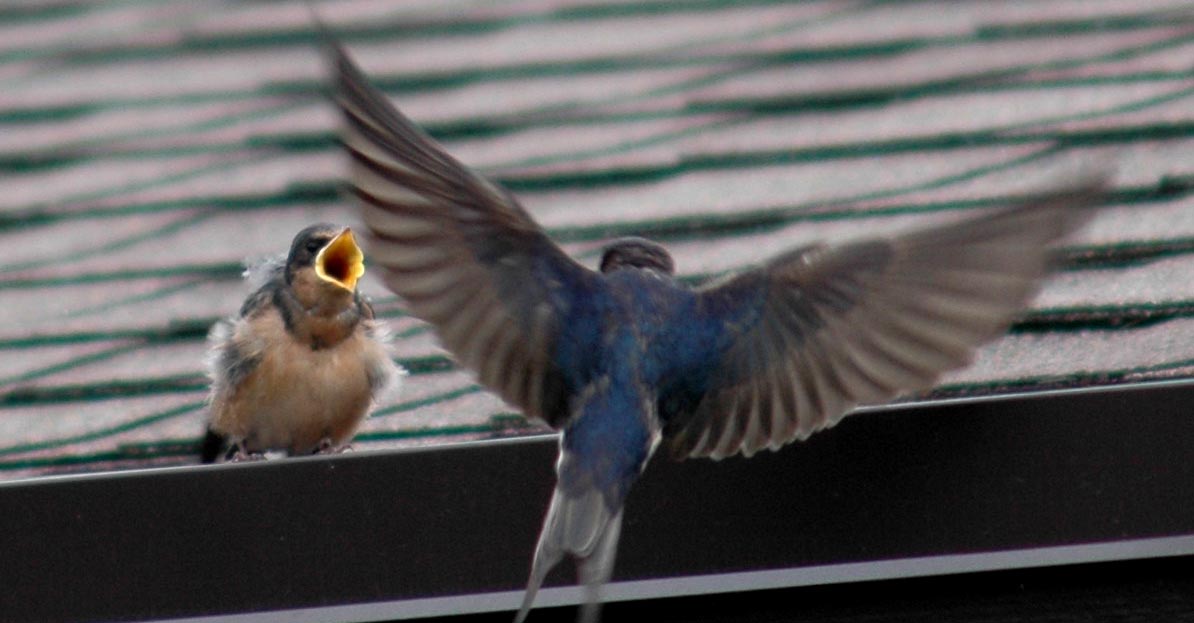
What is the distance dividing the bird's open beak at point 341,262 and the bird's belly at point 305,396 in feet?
0.41

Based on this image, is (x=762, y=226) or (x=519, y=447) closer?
(x=519, y=447)

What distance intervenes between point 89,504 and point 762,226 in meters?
1.42

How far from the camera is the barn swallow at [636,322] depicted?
6.84 feet

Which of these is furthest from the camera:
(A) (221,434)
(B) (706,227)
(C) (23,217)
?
(C) (23,217)

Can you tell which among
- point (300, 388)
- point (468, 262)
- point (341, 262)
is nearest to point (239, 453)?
point (300, 388)

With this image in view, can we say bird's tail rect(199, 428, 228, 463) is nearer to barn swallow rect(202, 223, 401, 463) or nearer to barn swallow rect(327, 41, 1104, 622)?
barn swallow rect(202, 223, 401, 463)

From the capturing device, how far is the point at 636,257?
2.31 m

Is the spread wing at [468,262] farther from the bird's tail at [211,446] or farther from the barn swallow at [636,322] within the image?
the bird's tail at [211,446]

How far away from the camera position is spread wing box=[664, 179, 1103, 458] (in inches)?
81.6

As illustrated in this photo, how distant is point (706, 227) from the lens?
3.17 m

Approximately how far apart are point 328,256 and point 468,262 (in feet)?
2.83

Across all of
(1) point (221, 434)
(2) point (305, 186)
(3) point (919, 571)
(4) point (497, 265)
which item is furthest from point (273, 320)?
(3) point (919, 571)

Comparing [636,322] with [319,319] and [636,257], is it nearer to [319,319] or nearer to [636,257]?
[636,257]

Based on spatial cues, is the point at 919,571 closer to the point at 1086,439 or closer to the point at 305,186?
the point at 1086,439
